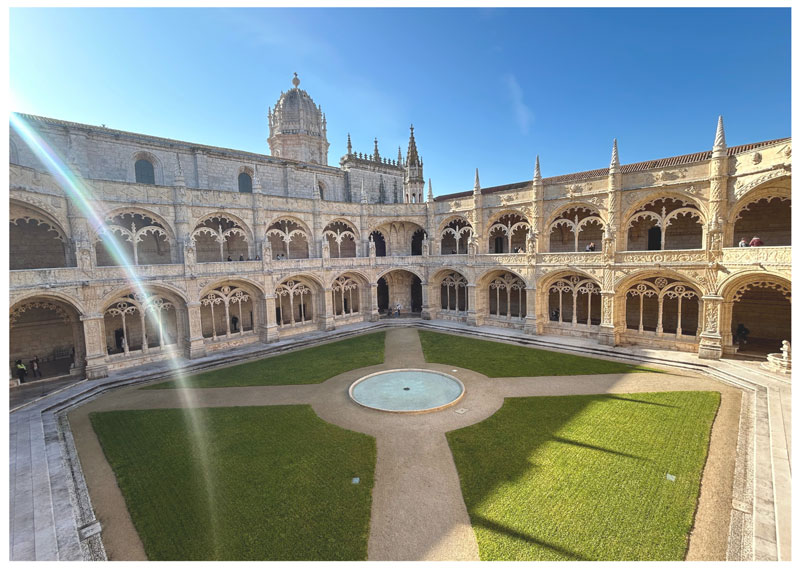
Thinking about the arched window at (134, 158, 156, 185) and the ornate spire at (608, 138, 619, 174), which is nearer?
the ornate spire at (608, 138, 619, 174)

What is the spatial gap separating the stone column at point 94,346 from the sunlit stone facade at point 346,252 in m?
0.06

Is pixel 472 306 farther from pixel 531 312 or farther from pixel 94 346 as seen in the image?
pixel 94 346

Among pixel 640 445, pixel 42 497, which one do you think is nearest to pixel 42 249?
pixel 42 497

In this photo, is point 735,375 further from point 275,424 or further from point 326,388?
point 275,424

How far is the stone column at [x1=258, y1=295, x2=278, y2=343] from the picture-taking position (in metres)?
24.7

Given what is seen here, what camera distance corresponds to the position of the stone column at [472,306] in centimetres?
2836

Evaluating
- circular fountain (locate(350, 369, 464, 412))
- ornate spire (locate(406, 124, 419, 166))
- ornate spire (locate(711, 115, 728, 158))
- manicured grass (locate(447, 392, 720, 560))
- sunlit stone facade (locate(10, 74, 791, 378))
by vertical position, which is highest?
ornate spire (locate(406, 124, 419, 166))

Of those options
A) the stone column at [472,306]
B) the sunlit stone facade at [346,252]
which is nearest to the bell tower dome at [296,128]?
the sunlit stone facade at [346,252]

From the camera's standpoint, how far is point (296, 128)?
36.5 m

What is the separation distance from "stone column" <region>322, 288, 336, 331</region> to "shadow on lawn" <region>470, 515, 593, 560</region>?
2059cm

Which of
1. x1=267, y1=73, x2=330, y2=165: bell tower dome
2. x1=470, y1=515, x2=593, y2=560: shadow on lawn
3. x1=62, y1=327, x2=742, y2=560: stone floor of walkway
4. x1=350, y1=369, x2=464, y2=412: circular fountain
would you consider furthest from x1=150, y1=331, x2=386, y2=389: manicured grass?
x1=267, y1=73, x2=330, y2=165: bell tower dome

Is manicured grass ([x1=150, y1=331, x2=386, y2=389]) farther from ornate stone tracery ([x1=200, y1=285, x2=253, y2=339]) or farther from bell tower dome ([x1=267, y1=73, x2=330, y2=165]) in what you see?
bell tower dome ([x1=267, y1=73, x2=330, y2=165])

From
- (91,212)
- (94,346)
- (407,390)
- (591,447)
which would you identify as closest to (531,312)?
(407,390)

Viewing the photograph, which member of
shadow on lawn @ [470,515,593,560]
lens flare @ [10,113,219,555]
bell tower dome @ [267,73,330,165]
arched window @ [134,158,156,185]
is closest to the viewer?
shadow on lawn @ [470,515,593,560]
